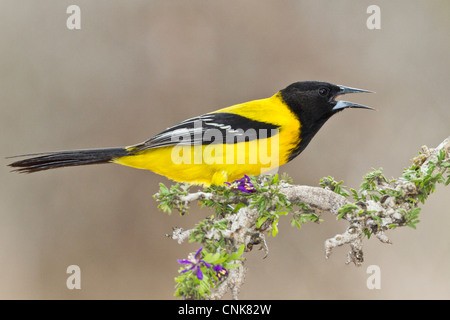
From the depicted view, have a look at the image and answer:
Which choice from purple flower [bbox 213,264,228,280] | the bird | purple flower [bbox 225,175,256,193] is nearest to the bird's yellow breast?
the bird

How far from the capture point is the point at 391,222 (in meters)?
1.60

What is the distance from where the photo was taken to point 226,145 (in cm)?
199

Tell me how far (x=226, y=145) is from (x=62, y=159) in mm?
673

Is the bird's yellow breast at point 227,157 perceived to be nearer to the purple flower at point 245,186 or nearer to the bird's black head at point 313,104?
the bird's black head at point 313,104

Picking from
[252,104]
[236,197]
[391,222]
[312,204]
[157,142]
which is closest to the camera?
[391,222]

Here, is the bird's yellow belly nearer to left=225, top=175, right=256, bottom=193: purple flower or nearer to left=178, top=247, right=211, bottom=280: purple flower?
left=225, top=175, right=256, bottom=193: purple flower

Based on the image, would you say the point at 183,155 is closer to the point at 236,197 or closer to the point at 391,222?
the point at 236,197

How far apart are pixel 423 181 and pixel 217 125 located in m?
0.85

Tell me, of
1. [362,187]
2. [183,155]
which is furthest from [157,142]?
[362,187]

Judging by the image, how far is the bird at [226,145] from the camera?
6.49 ft

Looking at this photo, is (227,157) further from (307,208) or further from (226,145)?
(307,208)

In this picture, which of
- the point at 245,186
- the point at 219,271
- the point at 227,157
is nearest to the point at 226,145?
the point at 227,157

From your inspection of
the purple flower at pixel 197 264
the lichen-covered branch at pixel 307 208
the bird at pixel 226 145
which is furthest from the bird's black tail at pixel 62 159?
the purple flower at pixel 197 264

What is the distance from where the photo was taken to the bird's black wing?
200 centimetres
